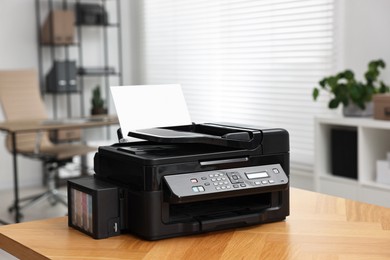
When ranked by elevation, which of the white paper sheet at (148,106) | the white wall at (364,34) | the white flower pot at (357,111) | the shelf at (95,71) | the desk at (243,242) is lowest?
the desk at (243,242)

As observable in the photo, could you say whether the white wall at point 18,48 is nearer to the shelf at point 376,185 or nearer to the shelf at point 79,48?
the shelf at point 79,48

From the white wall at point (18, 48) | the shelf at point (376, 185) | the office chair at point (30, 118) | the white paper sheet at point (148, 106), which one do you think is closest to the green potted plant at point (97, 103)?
the office chair at point (30, 118)

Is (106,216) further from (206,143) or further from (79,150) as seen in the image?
(79,150)

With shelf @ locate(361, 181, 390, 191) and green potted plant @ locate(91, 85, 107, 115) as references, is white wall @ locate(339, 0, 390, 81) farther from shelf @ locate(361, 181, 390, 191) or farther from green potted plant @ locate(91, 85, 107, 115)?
green potted plant @ locate(91, 85, 107, 115)

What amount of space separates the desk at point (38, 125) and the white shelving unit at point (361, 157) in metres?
1.69

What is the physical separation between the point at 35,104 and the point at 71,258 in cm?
411

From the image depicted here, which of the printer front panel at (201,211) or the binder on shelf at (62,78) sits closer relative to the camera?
the printer front panel at (201,211)

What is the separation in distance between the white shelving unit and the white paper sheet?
209 cm

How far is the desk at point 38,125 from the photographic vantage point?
4520 millimetres

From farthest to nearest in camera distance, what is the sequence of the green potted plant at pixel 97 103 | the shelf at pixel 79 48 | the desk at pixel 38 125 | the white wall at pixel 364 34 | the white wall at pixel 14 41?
the shelf at pixel 79 48 → the white wall at pixel 14 41 → the green potted plant at pixel 97 103 → the desk at pixel 38 125 → the white wall at pixel 364 34

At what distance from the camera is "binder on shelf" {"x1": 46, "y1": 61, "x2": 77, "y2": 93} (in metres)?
5.92

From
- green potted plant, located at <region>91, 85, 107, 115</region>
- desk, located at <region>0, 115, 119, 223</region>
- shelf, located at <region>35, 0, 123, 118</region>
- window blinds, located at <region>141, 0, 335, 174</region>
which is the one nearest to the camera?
desk, located at <region>0, 115, 119, 223</region>

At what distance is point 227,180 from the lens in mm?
1645

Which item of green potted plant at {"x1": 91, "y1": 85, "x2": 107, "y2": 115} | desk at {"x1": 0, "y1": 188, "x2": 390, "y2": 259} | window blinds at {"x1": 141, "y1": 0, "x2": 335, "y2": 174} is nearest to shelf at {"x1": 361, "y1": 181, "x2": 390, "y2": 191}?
window blinds at {"x1": 141, "y1": 0, "x2": 335, "y2": 174}
